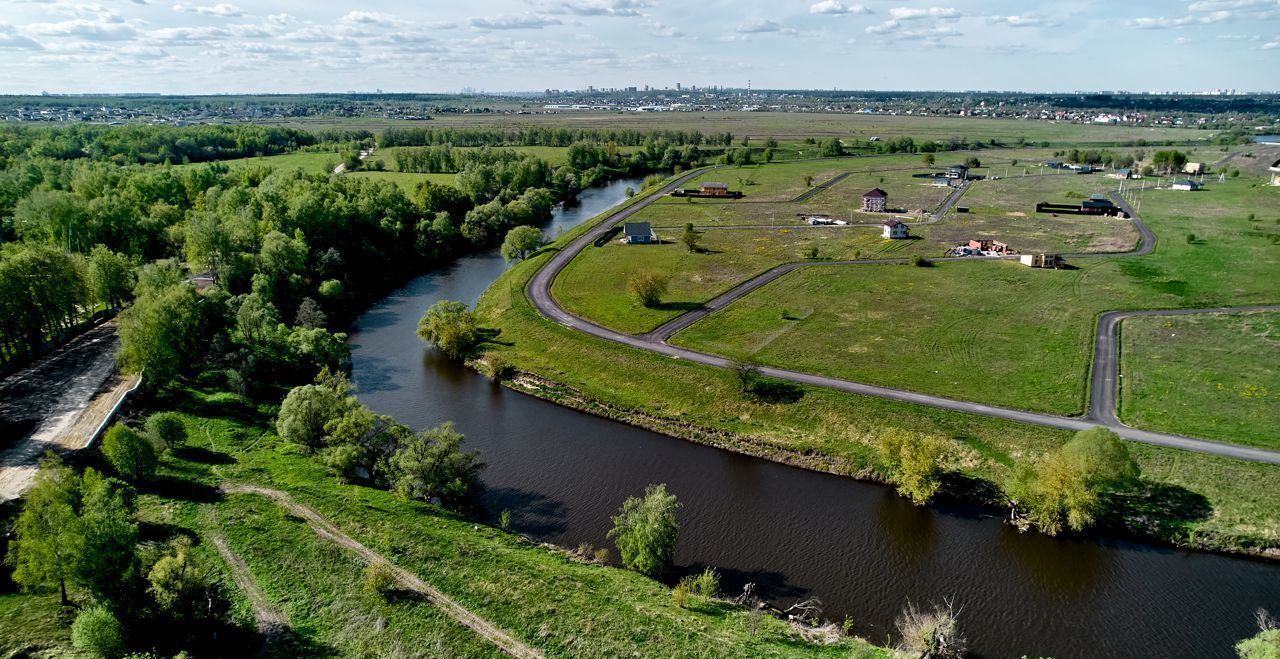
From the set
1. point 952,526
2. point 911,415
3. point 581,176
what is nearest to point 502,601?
point 952,526

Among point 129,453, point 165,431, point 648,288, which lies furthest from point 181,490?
point 648,288

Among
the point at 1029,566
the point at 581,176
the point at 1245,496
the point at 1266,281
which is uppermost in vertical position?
the point at 581,176

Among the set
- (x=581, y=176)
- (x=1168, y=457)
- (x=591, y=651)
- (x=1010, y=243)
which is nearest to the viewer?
(x=591, y=651)

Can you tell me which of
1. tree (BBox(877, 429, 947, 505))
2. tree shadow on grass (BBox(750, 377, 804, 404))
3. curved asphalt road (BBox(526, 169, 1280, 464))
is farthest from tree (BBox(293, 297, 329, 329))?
tree (BBox(877, 429, 947, 505))

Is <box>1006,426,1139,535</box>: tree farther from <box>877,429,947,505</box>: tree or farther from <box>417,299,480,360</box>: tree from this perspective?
<box>417,299,480,360</box>: tree

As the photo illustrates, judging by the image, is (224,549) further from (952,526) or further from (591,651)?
(952,526)

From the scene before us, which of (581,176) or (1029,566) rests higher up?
(581,176)

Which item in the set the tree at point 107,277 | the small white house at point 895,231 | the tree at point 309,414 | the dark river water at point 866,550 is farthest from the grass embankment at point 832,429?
the small white house at point 895,231

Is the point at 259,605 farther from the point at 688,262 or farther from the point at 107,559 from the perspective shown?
the point at 688,262
